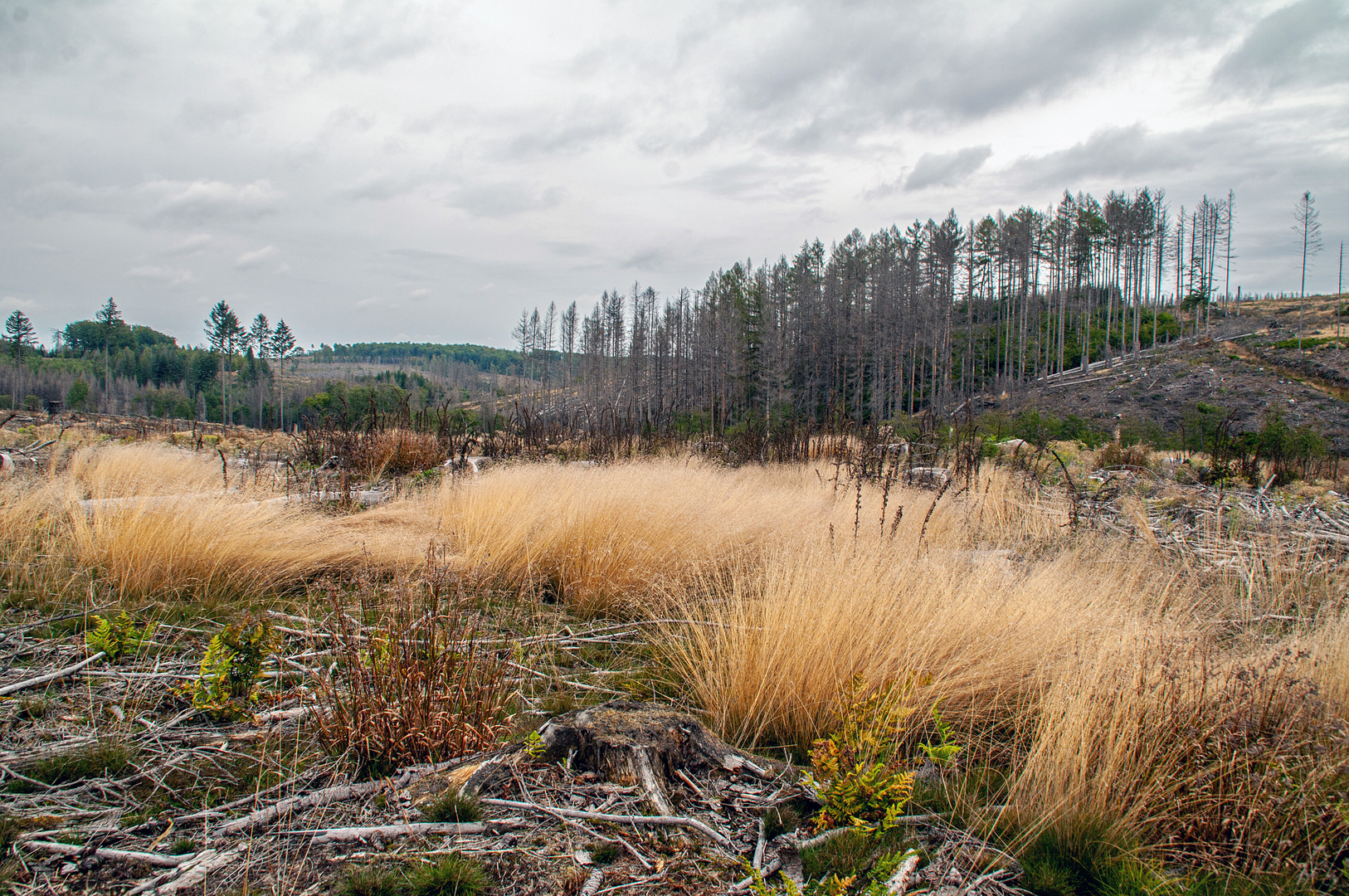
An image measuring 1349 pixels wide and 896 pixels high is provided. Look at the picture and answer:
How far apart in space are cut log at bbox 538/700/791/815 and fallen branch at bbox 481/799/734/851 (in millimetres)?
58

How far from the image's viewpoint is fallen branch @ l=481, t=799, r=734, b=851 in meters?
1.65

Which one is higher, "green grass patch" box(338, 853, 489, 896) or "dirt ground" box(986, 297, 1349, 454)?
"dirt ground" box(986, 297, 1349, 454)

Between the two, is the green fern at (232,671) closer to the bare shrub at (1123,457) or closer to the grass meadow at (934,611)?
the grass meadow at (934,611)

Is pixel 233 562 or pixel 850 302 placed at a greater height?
pixel 850 302

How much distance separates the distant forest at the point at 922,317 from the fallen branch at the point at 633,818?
121 ft

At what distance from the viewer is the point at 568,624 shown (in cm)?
Answer: 364

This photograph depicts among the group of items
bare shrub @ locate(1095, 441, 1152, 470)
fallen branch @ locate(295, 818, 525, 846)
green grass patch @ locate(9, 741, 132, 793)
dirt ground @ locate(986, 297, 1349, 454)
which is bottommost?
green grass patch @ locate(9, 741, 132, 793)

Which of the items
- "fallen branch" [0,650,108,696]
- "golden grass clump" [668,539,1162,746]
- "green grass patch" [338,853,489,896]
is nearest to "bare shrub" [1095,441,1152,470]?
"golden grass clump" [668,539,1162,746]

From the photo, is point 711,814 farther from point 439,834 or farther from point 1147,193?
point 1147,193

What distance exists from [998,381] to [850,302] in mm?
12089

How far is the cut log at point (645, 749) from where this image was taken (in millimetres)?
1861

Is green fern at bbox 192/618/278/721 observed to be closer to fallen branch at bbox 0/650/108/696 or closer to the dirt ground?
fallen branch at bbox 0/650/108/696

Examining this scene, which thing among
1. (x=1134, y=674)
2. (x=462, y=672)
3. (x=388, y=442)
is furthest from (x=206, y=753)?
(x=388, y=442)

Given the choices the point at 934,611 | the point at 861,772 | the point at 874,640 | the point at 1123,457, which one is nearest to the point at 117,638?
the point at 861,772
